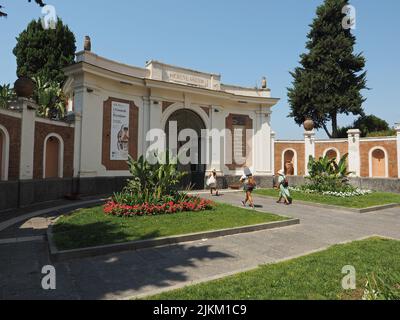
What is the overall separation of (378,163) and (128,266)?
73.1 ft

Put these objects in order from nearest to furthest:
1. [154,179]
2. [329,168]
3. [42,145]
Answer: [154,179] < [42,145] < [329,168]

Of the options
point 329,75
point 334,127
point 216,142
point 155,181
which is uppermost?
point 329,75

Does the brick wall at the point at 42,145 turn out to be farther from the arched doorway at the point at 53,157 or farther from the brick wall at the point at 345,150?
the brick wall at the point at 345,150

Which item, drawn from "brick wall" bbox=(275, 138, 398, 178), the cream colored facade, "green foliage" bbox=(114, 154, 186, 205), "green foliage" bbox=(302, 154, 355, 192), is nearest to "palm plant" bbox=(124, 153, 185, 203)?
"green foliage" bbox=(114, 154, 186, 205)

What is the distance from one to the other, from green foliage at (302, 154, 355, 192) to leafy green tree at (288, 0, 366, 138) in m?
17.1

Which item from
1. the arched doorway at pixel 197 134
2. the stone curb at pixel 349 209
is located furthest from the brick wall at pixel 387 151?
the arched doorway at pixel 197 134

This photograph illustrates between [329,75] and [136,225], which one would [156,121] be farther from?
[329,75]

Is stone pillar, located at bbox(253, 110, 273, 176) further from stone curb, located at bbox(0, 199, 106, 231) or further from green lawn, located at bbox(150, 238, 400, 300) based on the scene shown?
green lawn, located at bbox(150, 238, 400, 300)

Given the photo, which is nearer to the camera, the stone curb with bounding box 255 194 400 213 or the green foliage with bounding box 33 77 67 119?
the stone curb with bounding box 255 194 400 213

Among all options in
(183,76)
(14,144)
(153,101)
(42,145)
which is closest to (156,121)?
(153,101)

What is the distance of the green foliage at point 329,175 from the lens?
16766 millimetres

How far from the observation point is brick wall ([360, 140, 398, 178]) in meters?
20.7

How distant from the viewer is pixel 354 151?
73.5ft
